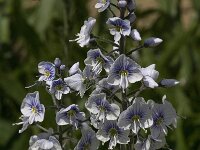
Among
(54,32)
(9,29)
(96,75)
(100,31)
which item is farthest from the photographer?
(9,29)

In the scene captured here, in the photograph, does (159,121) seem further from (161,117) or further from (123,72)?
(123,72)

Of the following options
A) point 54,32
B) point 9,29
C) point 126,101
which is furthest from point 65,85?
point 9,29

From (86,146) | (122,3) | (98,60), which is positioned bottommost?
(86,146)

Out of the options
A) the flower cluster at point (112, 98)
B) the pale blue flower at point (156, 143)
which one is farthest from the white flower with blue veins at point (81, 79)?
the pale blue flower at point (156, 143)

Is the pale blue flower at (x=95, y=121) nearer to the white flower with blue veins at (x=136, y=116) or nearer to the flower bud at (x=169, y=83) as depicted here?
the white flower with blue veins at (x=136, y=116)

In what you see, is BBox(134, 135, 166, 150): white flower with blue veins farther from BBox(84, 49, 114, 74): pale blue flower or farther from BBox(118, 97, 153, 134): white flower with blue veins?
BBox(84, 49, 114, 74): pale blue flower

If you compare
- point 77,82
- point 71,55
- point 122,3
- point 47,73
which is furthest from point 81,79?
point 71,55

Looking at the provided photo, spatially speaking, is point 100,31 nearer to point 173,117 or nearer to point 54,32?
point 54,32
